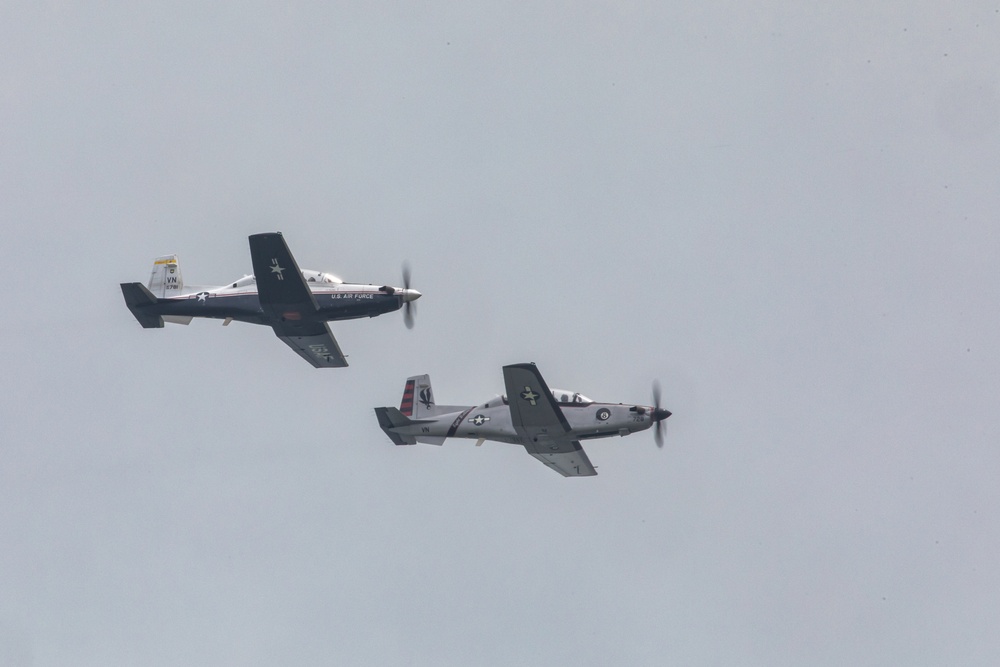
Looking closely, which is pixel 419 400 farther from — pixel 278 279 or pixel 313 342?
pixel 278 279

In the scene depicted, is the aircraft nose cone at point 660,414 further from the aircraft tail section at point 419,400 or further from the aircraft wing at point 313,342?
the aircraft wing at point 313,342

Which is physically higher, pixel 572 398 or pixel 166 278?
pixel 166 278

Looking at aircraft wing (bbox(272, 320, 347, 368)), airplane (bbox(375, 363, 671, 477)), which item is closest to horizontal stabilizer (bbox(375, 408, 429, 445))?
airplane (bbox(375, 363, 671, 477))

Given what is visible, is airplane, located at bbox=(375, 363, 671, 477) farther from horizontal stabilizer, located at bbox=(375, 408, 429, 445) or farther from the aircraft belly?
the aircraft belly

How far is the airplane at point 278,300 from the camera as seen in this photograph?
64438mm

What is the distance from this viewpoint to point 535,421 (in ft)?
214

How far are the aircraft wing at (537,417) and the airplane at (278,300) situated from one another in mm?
6236

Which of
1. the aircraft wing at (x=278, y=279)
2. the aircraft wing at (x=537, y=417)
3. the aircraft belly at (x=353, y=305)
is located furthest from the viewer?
the aircraft belly at (x=353, y=305)

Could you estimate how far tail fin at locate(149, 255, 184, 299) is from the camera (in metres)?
69.6

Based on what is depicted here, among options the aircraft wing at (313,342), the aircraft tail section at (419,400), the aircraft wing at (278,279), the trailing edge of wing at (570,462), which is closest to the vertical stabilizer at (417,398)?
the aircraft tail section at (419,400)

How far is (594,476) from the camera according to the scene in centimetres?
7038

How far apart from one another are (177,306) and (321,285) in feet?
26.2

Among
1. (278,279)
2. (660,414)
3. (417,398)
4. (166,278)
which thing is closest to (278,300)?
(278,279)

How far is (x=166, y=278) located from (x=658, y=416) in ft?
84.5
